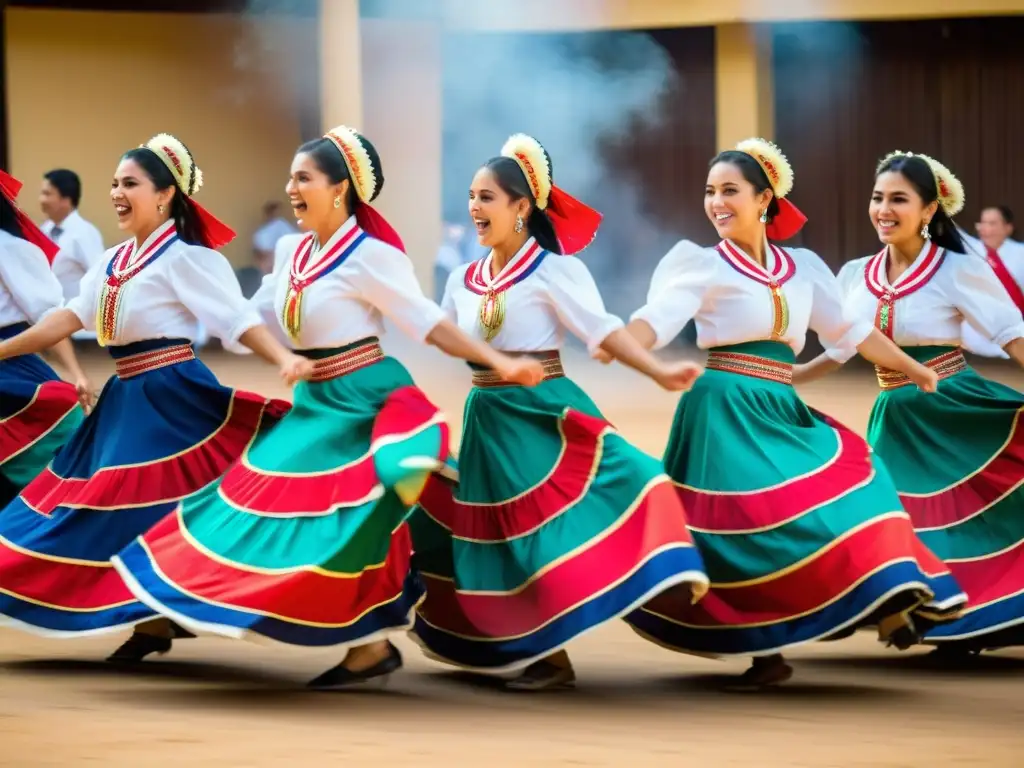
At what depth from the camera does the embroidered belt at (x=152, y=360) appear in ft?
19.8

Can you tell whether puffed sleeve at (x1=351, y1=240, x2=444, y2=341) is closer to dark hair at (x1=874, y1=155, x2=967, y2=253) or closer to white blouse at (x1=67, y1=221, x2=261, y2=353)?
white blouse at (x1=67, y1=221, x2=261, y2=353)

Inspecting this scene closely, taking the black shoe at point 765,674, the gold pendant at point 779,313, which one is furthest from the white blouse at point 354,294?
the black shoe at point 765,674

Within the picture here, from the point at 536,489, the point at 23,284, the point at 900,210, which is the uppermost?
the point at 900,210

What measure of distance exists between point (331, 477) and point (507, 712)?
0.86m

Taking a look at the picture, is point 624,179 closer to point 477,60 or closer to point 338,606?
point 477,60

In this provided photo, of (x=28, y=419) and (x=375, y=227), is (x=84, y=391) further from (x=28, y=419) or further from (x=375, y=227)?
(x=375, y=227)

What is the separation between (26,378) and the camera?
264 inches

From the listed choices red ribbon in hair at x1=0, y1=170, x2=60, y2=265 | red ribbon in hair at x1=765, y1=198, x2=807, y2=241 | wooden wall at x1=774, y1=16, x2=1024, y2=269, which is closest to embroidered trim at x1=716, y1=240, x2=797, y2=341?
red ribbon in hair at x1=765, y1=198, x2=807, y2=241

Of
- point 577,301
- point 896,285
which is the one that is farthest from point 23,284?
point 896,285

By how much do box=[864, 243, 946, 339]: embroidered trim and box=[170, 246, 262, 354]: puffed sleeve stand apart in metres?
2.23

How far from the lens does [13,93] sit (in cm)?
1970

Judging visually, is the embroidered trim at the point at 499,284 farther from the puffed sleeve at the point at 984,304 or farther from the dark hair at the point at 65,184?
the dark hair at the point at 65,184

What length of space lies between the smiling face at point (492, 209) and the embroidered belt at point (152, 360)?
1.07 meters

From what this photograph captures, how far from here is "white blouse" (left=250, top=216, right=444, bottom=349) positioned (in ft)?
18.3
